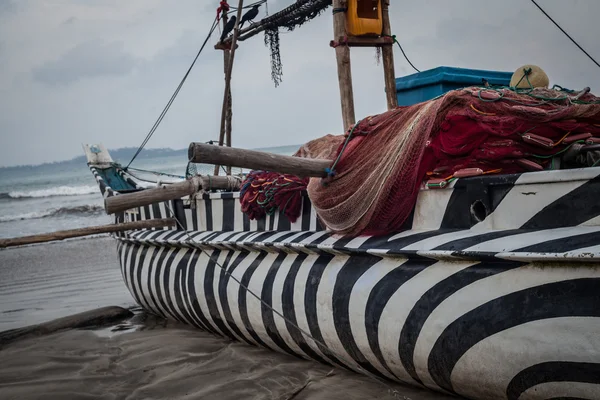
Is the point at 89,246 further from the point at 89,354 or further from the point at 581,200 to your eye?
the point at 581,200

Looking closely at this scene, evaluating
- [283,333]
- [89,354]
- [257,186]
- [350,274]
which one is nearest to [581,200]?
[350,274]

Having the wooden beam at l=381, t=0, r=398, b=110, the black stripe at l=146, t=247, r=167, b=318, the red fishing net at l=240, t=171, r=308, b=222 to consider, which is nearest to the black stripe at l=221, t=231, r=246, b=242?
the red fishing net at l=240, t=171, r=308, b=222

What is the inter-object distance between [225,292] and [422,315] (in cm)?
219

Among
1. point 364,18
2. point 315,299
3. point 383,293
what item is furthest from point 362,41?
point 383,293

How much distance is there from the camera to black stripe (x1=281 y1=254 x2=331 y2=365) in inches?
161

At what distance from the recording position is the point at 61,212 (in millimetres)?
23906

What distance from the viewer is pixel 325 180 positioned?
3.88 metres

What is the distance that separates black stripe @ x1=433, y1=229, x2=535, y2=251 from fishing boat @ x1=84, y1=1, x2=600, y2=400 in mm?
11

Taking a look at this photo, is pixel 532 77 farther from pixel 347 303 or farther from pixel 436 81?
pixel 347 303

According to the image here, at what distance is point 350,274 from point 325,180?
2.09 feet

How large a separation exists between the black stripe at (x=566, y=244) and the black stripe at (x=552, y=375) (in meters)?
0.45

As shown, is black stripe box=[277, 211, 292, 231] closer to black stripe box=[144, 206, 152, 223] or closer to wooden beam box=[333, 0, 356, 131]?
wooden beam box=[333, 0, 356, 131]

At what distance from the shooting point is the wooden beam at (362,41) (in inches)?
234

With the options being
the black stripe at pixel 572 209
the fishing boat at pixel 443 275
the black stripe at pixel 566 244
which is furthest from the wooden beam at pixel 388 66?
the black stripe at pixel 566 244
